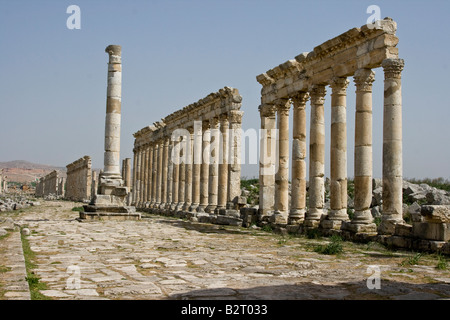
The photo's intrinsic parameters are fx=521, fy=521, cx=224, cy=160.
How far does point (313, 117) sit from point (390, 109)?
14.3ft

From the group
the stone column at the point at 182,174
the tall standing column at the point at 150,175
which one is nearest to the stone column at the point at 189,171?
the stone column at the point at 182,174

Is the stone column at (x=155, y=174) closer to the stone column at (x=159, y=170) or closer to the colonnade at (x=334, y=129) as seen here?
the stone column at (x=159, y=170)

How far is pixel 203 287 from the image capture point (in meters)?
7.42

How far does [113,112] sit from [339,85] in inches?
482

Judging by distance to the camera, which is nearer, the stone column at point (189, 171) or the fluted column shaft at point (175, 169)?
the stone column at point (189, 171)

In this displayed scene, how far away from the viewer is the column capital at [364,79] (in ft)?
52.1

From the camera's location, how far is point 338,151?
1716 cm

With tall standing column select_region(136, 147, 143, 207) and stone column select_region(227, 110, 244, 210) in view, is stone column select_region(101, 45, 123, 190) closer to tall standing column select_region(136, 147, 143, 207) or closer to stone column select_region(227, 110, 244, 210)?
stone column select_region(227, 110, 244, 210)

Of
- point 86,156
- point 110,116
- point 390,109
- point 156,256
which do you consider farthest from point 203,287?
point 86,156

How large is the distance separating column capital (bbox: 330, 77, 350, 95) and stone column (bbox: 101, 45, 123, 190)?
11951 millimetres

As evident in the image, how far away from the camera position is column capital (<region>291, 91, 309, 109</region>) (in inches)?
784

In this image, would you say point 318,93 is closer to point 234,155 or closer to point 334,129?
point 334,129

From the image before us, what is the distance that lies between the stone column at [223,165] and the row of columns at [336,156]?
5359 millimetres

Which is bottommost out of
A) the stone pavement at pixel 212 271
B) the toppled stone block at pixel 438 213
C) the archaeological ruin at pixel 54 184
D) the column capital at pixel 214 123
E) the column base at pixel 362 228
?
the stone pavement at pixel 212 271
